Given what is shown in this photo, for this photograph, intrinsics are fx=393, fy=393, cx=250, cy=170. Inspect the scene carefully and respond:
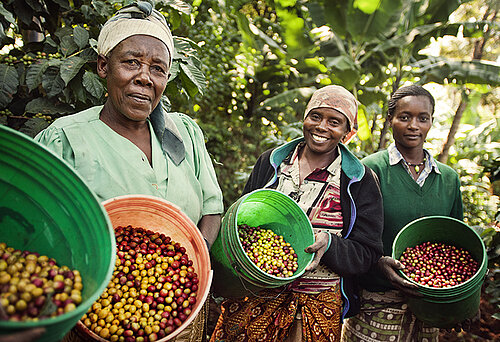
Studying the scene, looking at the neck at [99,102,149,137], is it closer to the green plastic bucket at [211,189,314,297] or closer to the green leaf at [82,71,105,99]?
the green leaf at [82,71,105,99]

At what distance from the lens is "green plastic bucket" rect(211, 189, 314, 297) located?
5.44ft

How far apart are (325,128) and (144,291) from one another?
50.3 inches

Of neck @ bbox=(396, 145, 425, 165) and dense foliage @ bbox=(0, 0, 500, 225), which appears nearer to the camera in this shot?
dense foliage @ bbox=(0, 0, 500, 225)

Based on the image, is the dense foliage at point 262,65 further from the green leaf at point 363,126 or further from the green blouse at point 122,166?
the green blouse at point 122,166

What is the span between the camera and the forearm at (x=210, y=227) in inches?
69.5

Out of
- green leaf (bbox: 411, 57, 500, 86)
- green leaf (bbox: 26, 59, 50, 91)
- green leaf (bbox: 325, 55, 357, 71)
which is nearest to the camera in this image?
green leaf (bbox: 26, 59, 50, 91)

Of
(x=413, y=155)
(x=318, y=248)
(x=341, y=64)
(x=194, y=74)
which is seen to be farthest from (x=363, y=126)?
(x=318, y=248)

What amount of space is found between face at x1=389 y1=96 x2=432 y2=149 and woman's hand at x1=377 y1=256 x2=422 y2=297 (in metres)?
0.78

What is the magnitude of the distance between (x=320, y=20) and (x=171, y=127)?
4628 millimetres

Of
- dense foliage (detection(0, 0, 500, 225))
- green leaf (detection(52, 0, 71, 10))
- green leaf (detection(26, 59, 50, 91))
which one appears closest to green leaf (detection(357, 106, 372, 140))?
dense foliage (detection(0, 0, 500, 225))

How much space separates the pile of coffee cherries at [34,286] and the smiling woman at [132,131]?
0.40 meters

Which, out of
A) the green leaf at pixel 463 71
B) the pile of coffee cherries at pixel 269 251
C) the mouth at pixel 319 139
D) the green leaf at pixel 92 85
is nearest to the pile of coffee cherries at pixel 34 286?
the pile of coffee cherries at pixel 269 251

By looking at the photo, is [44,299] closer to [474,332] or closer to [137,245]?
[137,245]

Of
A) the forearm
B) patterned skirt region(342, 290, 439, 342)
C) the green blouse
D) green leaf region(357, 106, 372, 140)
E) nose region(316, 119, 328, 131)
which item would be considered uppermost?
nose region(316, 119, 328, 131)
